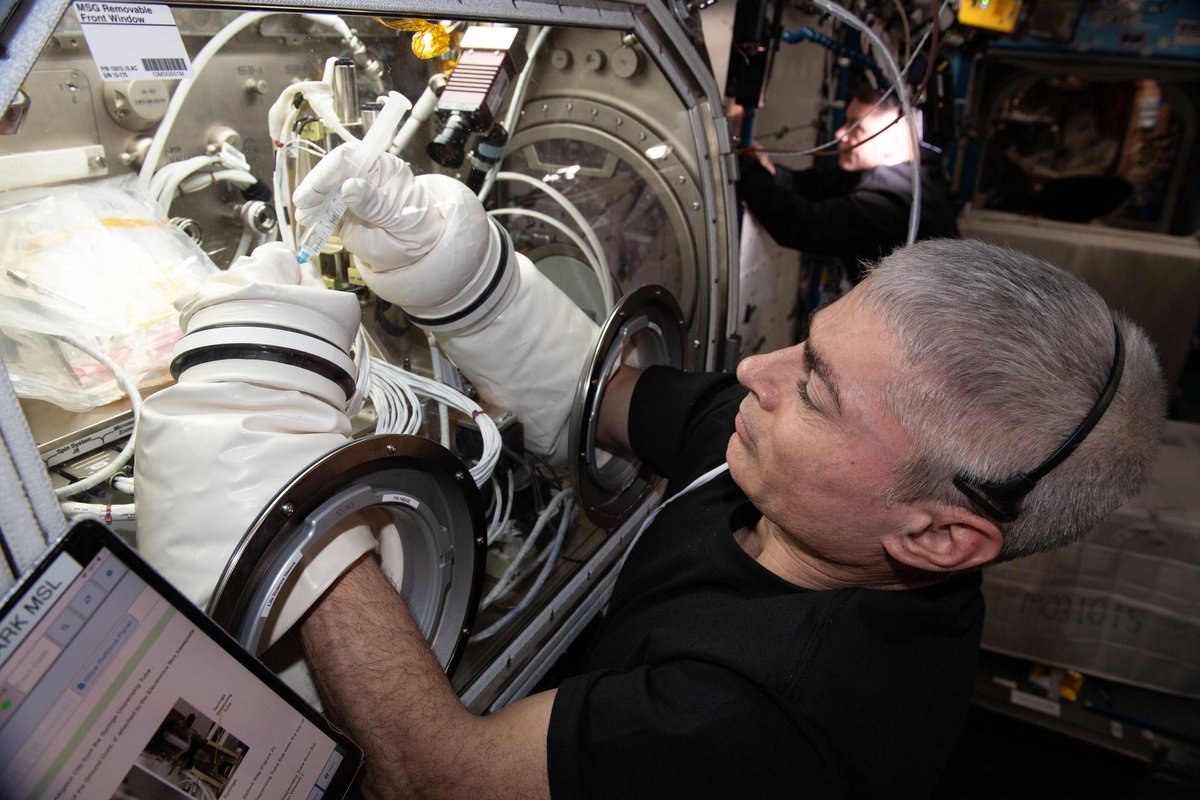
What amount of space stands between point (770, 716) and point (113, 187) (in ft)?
4.17

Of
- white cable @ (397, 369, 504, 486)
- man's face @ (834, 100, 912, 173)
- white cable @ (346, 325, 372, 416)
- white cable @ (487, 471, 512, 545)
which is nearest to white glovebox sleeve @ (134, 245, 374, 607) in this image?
white cable @ (346, 325, 372, 416)

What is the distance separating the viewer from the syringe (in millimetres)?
1116

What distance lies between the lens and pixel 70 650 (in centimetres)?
66

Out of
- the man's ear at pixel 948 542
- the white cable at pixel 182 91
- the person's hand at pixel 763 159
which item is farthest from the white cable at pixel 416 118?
the person's hand at pixel 763 159

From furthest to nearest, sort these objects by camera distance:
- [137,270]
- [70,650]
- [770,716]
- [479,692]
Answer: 1. [479,692]
2. [137,270]
3. [770,716]
4. [70,650]

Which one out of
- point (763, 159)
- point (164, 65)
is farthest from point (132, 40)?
point (763, 159)

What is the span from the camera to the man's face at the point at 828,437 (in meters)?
1.09

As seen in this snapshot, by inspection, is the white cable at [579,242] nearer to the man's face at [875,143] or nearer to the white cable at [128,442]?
the white cable at [128,442]

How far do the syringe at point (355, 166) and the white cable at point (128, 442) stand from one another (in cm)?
30

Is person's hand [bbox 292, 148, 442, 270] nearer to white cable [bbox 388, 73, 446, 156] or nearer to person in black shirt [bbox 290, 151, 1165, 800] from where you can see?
person in black shirt [bbox 290, 151, 1165, 800]

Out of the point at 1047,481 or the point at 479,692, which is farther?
the point at 479,692

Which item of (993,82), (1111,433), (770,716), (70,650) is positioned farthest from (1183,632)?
(993,82)

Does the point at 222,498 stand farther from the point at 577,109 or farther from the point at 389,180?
the point at 577,109

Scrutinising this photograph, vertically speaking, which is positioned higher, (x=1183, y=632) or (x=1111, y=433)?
(x=1111, y=433)
